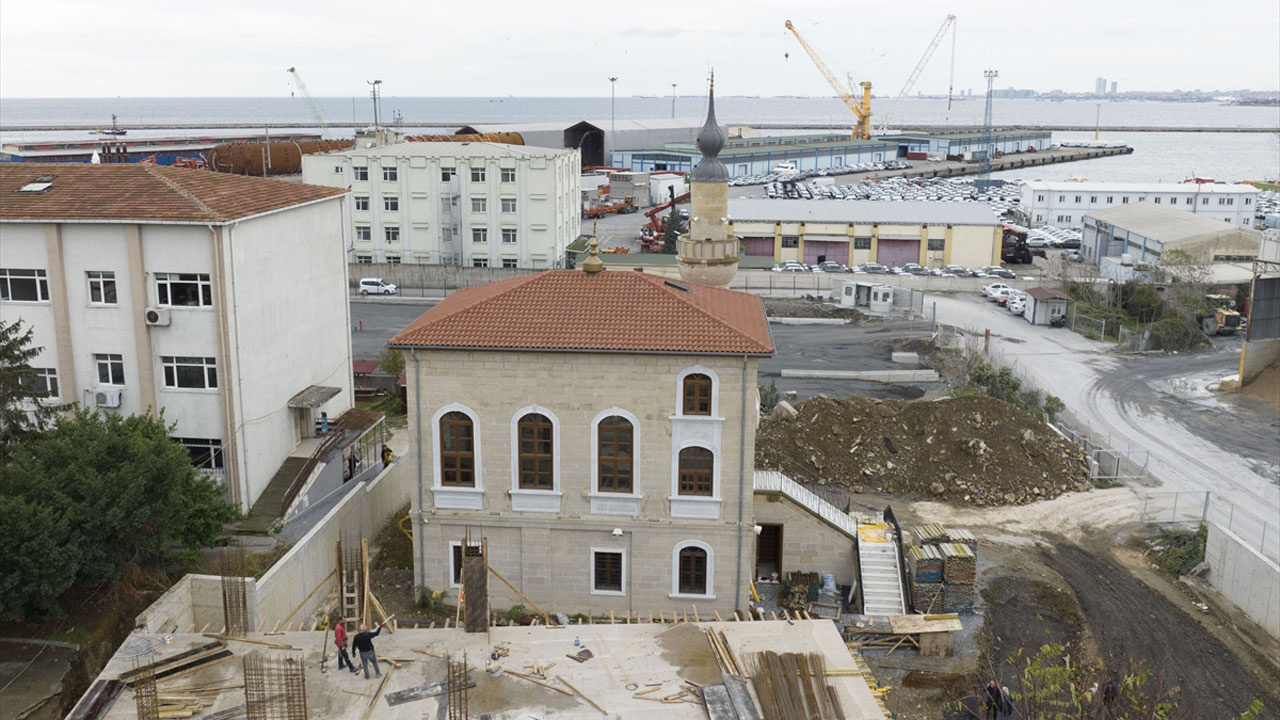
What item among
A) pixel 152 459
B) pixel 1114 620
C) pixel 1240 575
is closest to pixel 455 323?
pixel 152 459

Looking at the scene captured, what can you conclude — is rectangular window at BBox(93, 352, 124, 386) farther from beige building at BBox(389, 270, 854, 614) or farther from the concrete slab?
the concrete slab

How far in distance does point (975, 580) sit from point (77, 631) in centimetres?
2264

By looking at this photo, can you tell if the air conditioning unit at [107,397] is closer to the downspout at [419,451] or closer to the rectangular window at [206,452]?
the rectangular window at [206,452]

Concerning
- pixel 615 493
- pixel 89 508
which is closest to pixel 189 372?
pixel 89 508

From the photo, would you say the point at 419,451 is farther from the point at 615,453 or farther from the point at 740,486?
the point at 740,486

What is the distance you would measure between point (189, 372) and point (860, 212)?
6083 centimetres

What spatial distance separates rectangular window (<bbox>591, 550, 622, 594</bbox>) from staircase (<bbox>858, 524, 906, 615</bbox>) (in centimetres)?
683

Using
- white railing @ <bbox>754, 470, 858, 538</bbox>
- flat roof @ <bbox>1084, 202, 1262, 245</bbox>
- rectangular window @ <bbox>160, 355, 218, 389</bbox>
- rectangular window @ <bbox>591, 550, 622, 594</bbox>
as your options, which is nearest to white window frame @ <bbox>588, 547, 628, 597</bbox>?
rectangular window @ <bbox>591, 550, 622, 594</bbox>

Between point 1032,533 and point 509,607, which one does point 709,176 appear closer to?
point 1032,533

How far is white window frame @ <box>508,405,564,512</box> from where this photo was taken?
25.0m

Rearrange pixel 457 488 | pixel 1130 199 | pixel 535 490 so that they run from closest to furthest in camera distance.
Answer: pixel 535 490, pixel 457 488, pixel 1130 199

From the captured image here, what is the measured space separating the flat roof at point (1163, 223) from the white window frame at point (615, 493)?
6060cm

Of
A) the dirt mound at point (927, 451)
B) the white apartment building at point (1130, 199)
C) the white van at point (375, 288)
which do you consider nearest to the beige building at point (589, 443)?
the dirt mound at point (927, 451)

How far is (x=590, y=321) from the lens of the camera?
82.3 feet
